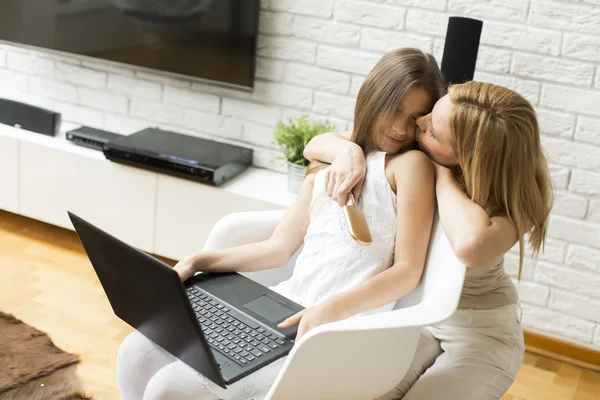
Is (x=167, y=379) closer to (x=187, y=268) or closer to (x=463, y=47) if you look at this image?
(x=187, y=268)

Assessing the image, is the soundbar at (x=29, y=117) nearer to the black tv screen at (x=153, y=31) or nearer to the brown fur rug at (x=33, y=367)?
the black tv screen at (x=153, y=31)

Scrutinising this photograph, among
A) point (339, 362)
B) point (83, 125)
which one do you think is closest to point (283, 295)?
point (339, 362)

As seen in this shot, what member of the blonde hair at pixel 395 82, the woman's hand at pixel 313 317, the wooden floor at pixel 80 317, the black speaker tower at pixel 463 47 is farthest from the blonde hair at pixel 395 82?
the wooden floor at pixel 80 317

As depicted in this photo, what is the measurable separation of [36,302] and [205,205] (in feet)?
2.22

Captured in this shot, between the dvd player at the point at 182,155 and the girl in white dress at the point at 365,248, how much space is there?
3.52ft

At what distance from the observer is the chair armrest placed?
1.72 meters

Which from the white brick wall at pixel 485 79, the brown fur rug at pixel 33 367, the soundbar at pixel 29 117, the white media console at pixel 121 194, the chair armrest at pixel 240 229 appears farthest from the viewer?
the soundbar at pixel 29 117

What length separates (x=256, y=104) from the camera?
2.89 m

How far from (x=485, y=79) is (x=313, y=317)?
1443mm

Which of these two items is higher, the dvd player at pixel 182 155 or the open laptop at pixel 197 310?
the open laptop at pixel 197 310

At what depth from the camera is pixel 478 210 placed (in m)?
1.39

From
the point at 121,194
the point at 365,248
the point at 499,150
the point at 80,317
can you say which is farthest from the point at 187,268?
the point at 121,194

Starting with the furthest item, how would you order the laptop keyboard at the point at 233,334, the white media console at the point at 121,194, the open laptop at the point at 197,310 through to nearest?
the white media console at the point at 121,194 < the laptop keyboard at the point at 233,334 < the open laptop at the point at 197,310

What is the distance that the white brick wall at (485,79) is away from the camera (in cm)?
240
